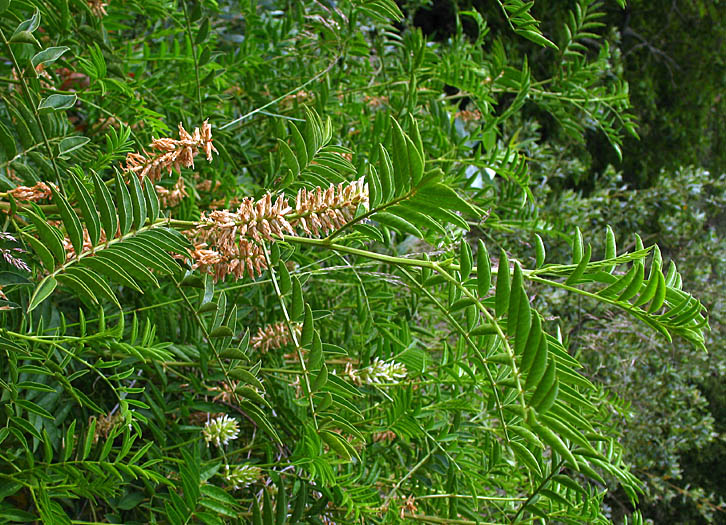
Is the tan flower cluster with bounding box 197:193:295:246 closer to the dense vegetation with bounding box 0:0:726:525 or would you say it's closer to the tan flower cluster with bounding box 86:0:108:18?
the dense vegetation with bounding box 0:0:726:525

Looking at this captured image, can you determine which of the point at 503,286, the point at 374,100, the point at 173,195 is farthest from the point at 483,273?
the point at 374,100

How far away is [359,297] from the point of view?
0.54m

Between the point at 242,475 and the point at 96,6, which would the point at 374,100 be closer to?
the point at 96,6

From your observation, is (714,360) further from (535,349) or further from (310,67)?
(535,349)

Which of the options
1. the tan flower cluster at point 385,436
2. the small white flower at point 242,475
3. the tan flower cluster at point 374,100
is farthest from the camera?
the tan flower cluster at point 374,100

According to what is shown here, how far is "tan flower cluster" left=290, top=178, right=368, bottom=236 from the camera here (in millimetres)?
282

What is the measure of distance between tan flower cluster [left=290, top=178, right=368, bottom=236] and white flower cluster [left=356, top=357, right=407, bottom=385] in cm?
21

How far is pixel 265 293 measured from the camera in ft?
1.90

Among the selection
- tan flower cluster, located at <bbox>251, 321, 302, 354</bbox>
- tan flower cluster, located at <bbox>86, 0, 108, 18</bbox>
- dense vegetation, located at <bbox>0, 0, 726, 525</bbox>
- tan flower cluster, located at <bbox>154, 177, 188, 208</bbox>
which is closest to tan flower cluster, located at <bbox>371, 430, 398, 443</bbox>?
dense vegetation, located at <bbox>0, 0, 726, 525</bbox>

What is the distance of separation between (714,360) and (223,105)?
1592 millimetres

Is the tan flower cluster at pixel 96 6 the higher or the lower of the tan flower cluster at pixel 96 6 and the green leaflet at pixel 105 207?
the higher

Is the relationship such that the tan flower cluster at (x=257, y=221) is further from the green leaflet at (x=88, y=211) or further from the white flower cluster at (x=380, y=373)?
the white flower cluster at (x=380, y=373)

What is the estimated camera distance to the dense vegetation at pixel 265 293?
27 cm

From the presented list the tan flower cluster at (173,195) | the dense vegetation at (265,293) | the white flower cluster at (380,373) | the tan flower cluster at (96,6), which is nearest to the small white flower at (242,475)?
the dense vegetation at (265,293)
